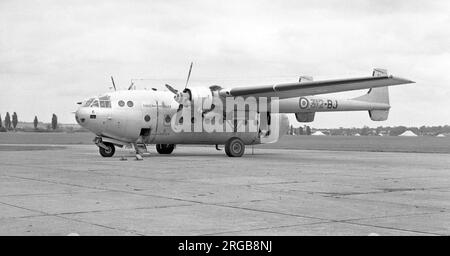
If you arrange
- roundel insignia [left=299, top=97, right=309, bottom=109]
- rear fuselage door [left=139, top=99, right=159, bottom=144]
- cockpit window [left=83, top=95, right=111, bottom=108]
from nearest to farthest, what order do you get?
cockpit window [left=83, top=95, right=111, bottom=108] < rear fuselage door [left=139, top=99, right=159, bottom=144] < roundel insignia [left=299, top=97, right=309, bottom=109]

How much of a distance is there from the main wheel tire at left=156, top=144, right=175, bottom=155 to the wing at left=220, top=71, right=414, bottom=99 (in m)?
5.58

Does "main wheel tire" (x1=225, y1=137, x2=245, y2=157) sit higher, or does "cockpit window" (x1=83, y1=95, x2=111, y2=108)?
"cockpit window" (x1=83, y1=95, x2=111, y2=108)

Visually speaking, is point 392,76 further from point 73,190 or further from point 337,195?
point 73,190

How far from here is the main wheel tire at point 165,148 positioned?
32.8 metres

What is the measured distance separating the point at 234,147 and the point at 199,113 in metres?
2.55

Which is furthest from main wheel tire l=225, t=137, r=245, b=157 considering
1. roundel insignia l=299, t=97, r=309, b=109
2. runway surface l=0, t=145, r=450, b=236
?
runway surface l=0, t=145, r=450, b=236

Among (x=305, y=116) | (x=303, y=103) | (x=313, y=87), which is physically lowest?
(x=305, y=116)

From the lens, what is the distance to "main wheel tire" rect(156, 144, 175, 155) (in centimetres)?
3275

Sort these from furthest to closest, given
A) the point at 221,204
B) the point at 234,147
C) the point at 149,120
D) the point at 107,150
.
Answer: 1. the point at 234,147
2. the point at 149,120
3. the point at 107,150
4. the point at 221,204

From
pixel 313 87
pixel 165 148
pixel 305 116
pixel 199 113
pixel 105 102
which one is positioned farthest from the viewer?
pixel 305 116

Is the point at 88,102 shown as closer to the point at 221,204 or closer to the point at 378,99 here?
the point at 378,99

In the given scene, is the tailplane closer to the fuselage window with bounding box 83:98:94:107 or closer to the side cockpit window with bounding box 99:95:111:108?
the side cockpit window with bounding box 99:95:111:108

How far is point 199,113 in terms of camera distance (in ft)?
96.0

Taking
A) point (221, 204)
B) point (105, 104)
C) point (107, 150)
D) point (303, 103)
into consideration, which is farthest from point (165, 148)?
point (221, 204)
